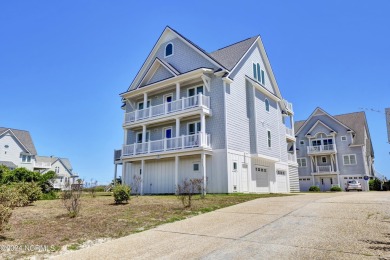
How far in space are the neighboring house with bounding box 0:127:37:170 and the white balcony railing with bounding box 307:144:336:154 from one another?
5055 cm

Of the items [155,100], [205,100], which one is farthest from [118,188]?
[155,100]

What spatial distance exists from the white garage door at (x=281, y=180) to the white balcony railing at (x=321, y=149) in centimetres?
1979

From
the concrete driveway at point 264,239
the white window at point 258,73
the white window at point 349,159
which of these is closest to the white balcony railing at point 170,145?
the white window at point 258,73

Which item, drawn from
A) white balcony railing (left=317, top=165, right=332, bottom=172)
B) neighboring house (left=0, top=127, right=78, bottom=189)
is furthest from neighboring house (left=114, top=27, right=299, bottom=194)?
neighboring house (left=0, top=127, right=78, bottom=189)

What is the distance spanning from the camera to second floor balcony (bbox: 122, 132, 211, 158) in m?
19.8

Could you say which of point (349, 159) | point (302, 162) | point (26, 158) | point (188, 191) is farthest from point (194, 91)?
point (26, 158)

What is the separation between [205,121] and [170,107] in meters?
3.42

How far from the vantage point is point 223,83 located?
21.1 meters

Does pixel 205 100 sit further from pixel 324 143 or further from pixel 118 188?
pixel 324 143

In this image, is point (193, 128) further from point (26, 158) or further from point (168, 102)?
point (26, 158)

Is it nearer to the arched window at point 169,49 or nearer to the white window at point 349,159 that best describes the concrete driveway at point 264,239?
the arched window at point 169,49

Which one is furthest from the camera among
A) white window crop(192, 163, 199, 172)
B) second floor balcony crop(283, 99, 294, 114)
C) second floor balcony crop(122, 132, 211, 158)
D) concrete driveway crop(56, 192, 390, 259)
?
second floor balcony crop(283, 99, 294, 114)

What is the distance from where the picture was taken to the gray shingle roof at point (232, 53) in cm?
2306

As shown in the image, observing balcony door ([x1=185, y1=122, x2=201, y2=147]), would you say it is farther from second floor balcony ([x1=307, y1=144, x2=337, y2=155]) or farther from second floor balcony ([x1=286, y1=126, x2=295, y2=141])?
second floor balcony ([x1=307, y1=144, x2=337, y2=155])
